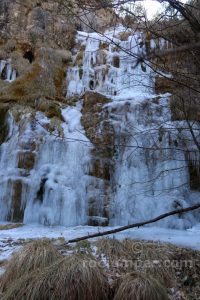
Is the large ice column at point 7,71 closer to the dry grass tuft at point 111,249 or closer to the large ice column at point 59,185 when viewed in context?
the large ice column at point 59,185

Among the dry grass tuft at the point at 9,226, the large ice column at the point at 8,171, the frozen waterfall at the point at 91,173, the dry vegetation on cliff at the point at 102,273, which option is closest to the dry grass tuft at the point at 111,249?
the dry vegetation on cliff at the point at 102,273

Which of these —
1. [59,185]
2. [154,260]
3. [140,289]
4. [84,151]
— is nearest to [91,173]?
[84,151]

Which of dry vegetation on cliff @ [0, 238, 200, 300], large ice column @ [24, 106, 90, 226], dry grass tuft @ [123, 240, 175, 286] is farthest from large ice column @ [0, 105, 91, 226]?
dry grass tuft @ [123, 240, 175, 286]

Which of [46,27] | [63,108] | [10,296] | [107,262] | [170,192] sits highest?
[46,27]

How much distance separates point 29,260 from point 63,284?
686 mm

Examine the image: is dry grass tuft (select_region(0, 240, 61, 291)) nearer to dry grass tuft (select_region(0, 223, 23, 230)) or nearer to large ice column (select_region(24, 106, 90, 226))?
dry grass tuft (select_region(0, 223, 23, 230))

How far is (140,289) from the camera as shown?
3074 mm

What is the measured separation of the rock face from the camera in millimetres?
7488

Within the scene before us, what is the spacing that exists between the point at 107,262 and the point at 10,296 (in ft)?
4.32

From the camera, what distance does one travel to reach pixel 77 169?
807cm

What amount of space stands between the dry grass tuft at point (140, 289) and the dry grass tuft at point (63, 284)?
0.22 m

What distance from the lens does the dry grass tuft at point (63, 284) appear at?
312cm

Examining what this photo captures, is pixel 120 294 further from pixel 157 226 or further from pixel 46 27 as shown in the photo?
pixel 46 27

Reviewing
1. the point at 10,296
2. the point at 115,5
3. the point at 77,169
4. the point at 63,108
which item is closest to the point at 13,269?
the point at 10,296
